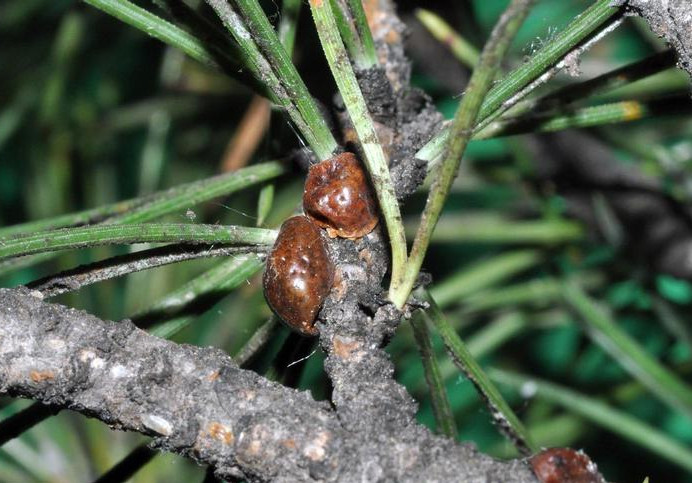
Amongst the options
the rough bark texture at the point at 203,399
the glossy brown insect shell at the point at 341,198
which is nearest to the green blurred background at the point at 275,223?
the glossy brown insect shell at the point at 341,198

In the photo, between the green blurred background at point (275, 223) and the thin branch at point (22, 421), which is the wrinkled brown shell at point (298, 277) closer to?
the thin branch at point (22, 421)

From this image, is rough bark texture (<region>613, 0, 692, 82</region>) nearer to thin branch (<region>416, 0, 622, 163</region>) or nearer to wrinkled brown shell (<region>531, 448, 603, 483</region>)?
thin branch (<region>416, 0, 622, 163</region>)

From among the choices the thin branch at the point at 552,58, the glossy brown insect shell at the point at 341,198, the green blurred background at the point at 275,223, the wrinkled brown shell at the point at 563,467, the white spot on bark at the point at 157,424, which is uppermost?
the green blurred background at the point at 275,223

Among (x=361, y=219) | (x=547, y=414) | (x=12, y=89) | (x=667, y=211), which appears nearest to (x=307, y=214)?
(x=361, y=219)

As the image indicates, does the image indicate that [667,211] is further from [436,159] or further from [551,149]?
[436,159]

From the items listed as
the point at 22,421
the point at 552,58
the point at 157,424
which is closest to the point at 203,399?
the point at 157,424

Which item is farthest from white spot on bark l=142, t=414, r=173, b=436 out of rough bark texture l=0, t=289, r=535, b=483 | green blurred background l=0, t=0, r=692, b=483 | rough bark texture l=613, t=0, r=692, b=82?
green blurred background l=0, t=0, r=692, b=483
